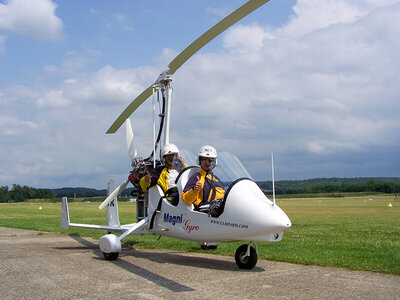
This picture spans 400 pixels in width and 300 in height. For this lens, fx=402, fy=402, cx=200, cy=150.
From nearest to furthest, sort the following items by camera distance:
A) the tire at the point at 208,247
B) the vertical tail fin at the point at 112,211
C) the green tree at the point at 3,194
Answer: the tire at the point at 208,247 → the vertical tail fin at the point at 112,211 → the green tree at the point at 3,194

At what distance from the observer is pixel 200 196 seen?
24.7 feet

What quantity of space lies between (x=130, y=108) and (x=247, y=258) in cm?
519

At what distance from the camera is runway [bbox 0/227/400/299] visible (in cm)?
518

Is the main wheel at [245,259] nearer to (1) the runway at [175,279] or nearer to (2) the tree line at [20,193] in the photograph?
(1) the runway at [175,279]

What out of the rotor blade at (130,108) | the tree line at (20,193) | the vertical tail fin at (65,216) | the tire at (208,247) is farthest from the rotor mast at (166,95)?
the tree line at (20,193)

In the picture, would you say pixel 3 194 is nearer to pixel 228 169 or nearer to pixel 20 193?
pixel 20 193

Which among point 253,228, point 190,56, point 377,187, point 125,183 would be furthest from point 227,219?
point 377,187

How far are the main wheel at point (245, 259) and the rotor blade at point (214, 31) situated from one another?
12.2ft

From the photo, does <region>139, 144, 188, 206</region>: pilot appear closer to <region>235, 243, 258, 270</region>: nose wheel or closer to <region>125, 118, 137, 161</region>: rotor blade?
<region>125, 118, 137, 161</region>: rotor blade

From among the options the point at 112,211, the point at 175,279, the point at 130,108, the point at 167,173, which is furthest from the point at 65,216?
the point at 175,279

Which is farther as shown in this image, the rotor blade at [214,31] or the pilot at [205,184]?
the pilot at [205,184]

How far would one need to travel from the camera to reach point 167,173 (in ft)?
29.0

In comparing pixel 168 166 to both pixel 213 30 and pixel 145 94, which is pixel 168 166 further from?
pixel 213 30

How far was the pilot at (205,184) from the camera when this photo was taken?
7.34 metres
